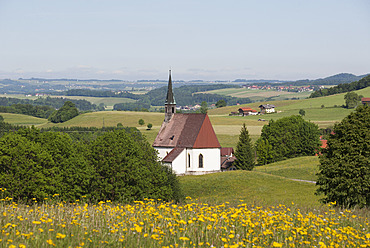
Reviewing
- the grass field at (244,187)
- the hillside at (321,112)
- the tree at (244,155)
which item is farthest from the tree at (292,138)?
the grass field at (244,187)

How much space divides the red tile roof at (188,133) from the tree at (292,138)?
98.6 ft

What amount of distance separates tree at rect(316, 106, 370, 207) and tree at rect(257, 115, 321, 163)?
228ft

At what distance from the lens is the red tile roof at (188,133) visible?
73875mm

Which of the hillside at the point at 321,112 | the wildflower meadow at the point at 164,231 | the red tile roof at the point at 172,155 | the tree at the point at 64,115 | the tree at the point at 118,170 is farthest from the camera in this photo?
the tree at the point at 64,115

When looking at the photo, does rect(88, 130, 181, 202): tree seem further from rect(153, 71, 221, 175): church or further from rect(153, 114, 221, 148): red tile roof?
rect(153, 114, 221, 148): red tile roof

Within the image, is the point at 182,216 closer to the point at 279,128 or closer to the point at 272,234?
the point at 272,234

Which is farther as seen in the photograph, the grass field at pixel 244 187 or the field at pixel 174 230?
the grass field at pixel 244 187

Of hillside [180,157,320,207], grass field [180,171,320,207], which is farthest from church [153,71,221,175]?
grass field [180,171,320,207]

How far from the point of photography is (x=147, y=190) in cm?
3419

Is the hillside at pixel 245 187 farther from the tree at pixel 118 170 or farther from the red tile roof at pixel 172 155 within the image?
the tree at pixel 118 170

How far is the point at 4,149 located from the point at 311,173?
4938 cm

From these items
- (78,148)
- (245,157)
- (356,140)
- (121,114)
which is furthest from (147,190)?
(121,114)

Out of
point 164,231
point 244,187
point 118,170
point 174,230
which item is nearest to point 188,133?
point 244,187

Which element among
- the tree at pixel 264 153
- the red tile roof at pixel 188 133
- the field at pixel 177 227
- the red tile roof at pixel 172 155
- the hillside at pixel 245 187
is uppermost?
the field at pixel 177 227
